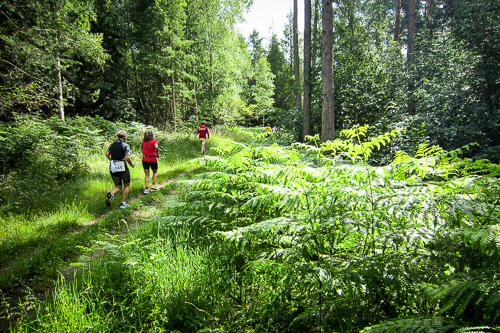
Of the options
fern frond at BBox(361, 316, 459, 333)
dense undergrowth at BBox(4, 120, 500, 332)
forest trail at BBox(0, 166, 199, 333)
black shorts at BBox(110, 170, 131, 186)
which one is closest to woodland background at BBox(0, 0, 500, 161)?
black shorts at BBox(110, 170, 131, 186)

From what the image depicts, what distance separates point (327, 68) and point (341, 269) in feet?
30.9

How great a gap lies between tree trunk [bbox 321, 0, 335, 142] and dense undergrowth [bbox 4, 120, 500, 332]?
722 cm

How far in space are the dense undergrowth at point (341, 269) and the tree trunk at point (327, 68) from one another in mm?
7219

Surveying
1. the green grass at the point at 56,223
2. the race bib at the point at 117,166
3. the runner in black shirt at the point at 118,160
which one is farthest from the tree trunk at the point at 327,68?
the race bib at the point at 117,166

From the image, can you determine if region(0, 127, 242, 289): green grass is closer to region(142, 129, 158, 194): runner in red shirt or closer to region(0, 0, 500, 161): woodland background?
region(142, 129, 158, 194): runner in red shirt

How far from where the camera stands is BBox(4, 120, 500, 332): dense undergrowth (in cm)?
152

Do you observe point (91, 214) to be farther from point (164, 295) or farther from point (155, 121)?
point (155, 121)

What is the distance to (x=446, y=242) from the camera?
1.67 m

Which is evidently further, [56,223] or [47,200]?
[47,200]

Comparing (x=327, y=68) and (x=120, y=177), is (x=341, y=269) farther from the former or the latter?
(x=327, y=68)

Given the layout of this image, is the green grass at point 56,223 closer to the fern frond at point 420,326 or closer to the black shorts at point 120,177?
the black shorts at point 120,177

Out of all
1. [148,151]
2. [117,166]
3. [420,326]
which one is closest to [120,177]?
[117,166]

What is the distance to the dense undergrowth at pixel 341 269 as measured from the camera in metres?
1.52

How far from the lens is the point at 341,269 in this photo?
1.86m
